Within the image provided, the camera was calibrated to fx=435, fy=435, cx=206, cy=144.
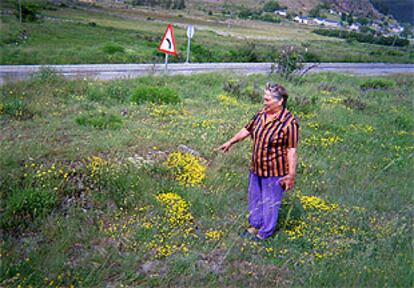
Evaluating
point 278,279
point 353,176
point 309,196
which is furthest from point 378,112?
point 278,279

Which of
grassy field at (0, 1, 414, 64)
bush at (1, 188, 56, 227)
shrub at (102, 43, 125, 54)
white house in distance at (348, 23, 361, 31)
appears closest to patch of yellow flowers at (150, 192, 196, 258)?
bush at (1, 188, 56, 227)

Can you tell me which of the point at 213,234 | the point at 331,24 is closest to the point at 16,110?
the point at 213,234

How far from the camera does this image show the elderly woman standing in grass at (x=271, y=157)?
182 inches

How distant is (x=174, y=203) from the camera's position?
209 inches

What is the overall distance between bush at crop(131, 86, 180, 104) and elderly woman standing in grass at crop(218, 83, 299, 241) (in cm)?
592

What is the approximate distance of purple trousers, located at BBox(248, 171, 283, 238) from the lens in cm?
479

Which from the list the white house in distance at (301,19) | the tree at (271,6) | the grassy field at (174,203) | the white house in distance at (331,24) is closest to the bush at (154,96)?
the grassy field at (174,203)

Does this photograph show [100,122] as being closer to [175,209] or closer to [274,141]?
[175,209]

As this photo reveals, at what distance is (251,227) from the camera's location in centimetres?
514

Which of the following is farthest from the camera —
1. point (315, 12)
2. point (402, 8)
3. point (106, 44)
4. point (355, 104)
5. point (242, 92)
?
point (315, 12)

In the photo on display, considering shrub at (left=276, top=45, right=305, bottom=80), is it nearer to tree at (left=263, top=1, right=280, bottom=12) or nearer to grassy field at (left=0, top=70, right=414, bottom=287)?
grassy field at (left=0, top=70, right=414, bottom=287)

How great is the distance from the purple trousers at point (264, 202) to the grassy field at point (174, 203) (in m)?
0.16

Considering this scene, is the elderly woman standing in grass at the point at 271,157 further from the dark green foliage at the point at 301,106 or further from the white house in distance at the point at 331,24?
the white house in distance at the point at 331,24

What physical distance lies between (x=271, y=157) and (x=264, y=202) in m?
0.50
